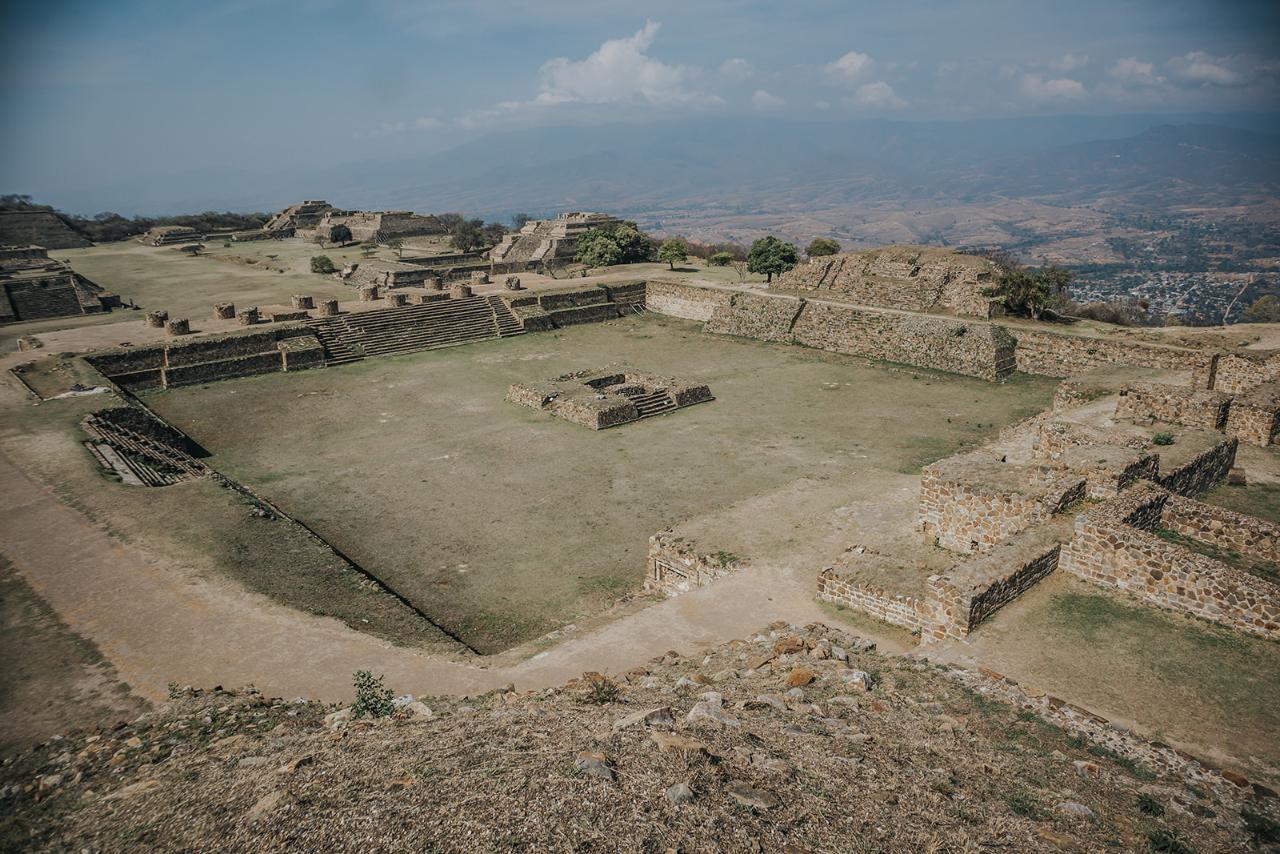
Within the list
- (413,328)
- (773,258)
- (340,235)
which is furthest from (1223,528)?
(340,235)

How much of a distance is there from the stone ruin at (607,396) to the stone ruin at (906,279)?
10.4 m

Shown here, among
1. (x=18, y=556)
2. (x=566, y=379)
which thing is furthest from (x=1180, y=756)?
(x=566, y=379)

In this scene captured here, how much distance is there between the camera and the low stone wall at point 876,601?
28.6 feet

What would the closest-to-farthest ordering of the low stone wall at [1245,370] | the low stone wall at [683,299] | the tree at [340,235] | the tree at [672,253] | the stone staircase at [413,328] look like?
1. the low stone wall at [1245,370]
2. the stone staircase at [413,328]
3. the low stone wall at [683,299]
4. the tree at [672,253]
5. the tree at [340,235]

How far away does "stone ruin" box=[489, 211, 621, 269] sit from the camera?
41938mm

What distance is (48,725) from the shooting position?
722 cm

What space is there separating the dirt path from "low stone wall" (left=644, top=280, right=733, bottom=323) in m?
21.0

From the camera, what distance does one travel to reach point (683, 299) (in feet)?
104

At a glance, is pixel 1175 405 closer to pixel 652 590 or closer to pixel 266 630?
pixel 652 590

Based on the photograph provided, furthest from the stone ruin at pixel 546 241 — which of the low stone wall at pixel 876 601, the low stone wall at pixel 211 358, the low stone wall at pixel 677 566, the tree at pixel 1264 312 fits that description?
the low stone wall at pixel 876 601

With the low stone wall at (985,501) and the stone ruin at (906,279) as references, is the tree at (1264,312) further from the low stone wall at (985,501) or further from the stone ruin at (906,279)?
the low stone wall at (985,501)

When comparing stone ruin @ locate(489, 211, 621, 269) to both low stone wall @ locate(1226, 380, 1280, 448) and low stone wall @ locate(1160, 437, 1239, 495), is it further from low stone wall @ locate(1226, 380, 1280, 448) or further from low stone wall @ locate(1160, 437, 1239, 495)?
low stone wall @ locate(1160, 437, 1239, 495)

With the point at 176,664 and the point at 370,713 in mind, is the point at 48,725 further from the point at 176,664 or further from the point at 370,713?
the point at 370,713

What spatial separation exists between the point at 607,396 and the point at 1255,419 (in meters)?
13.6
